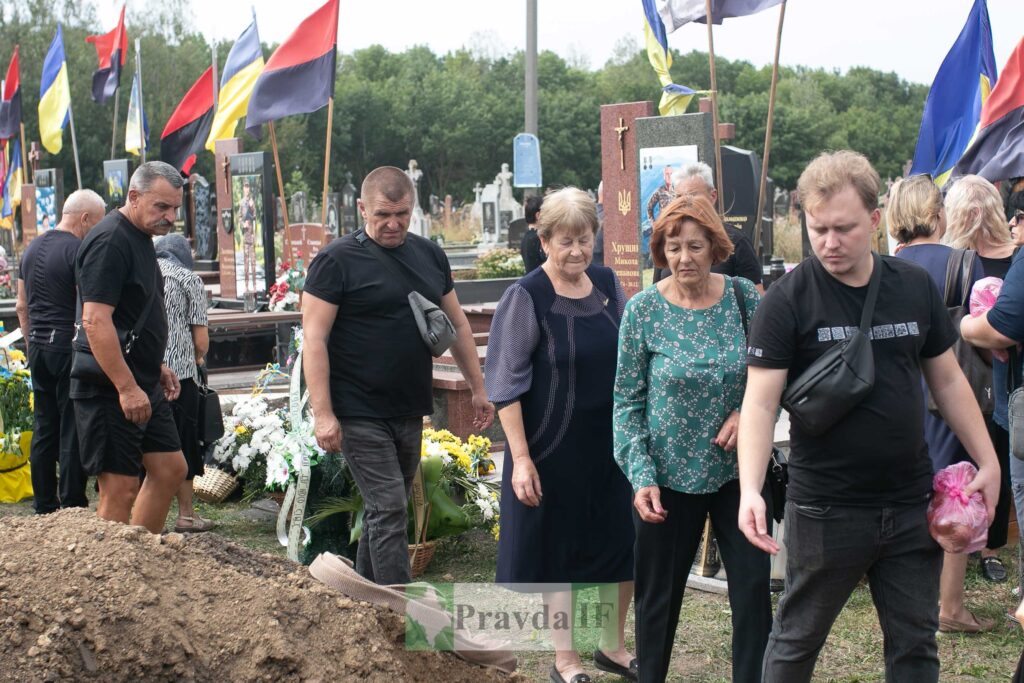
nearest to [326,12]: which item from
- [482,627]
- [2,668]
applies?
[482,627]

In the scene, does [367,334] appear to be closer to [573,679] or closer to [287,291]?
[573,679]

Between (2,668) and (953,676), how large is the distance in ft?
10.3

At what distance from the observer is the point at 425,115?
67.4m

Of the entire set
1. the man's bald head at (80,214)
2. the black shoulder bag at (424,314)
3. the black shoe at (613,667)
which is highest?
the man's bald head at (80,214)

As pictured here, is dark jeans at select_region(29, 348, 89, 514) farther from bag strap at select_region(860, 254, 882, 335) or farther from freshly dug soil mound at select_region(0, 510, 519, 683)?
bag strap at select_region(860, 254, 882, 335)

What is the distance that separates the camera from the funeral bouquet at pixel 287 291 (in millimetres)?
14548

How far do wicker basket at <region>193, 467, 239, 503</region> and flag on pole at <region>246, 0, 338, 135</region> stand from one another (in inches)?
180

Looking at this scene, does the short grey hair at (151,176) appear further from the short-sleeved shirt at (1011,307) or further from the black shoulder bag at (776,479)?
the short-sleeved shirt at (1011,307)

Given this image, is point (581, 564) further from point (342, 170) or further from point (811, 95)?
point (811, 95)

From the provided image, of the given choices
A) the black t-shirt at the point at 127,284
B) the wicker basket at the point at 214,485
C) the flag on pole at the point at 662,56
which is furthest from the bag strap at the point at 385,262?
the flag on pole at the point at 662,56

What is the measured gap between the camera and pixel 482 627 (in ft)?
14.0

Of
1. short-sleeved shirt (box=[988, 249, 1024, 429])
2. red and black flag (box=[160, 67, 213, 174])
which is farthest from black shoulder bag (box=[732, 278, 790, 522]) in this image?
red and black flag (box=[160, 67, 213, 174])

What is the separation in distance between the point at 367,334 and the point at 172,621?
1428 mm

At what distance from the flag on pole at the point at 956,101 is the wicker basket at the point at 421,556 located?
15.5 ft
